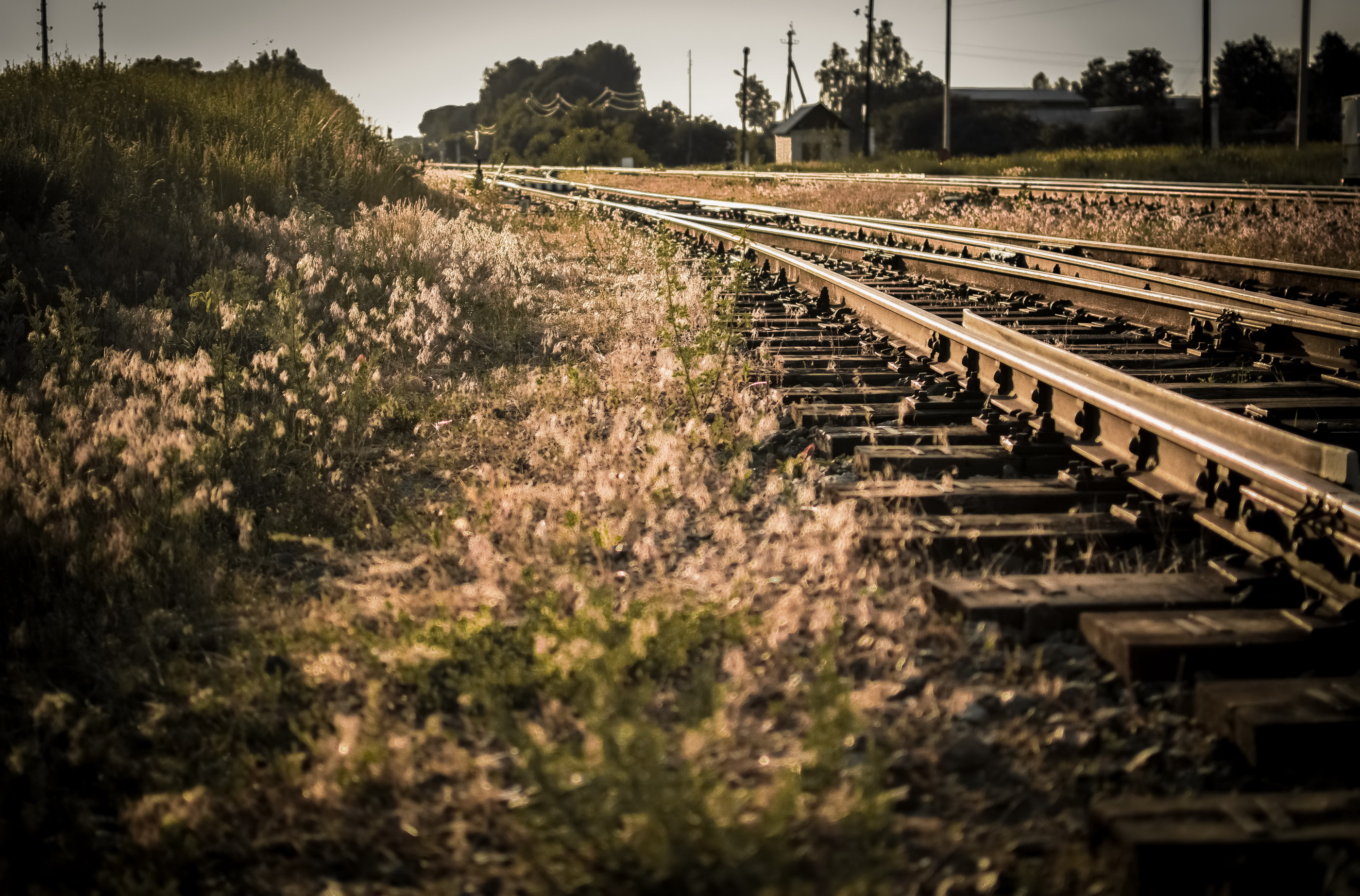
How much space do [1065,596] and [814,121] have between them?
76.7 m

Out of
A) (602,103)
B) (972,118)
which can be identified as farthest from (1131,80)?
(602,103)

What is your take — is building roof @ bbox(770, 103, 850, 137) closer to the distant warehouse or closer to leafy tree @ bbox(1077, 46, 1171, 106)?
the distant warehouse

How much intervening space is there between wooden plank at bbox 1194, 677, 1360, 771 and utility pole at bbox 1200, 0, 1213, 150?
3726 cm

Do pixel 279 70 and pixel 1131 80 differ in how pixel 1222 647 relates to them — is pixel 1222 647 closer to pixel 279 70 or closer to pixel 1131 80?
pixel 279 70

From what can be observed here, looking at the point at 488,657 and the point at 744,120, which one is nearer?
the point at 488,657

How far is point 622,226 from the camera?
50.8ft

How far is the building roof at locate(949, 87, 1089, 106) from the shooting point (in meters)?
92.8

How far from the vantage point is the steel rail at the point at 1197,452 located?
9.04 ft

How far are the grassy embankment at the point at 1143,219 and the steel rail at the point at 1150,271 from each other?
4.54 ft

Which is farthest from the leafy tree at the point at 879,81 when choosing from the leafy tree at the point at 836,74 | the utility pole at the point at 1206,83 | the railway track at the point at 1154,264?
the railway track at the point at 1154,264

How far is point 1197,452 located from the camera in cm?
350

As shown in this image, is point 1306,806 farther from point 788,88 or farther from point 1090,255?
point 788,88

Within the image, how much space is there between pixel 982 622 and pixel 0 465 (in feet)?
11.6

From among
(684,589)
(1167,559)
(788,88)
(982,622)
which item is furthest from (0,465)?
(788,88)
